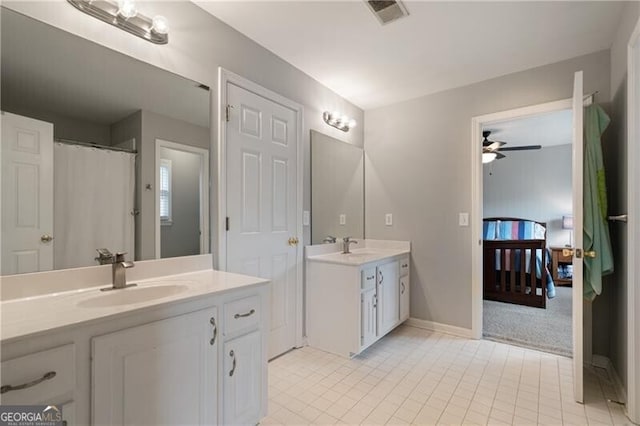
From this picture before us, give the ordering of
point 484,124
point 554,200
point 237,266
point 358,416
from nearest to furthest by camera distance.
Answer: point 358,416 → point 237,266 → point 484,124 → point 554,200

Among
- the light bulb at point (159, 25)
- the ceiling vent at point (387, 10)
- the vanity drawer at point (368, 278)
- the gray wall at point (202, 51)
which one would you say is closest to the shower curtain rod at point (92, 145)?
the gray wall at point (202, 51)

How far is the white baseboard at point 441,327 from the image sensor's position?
9.45ft

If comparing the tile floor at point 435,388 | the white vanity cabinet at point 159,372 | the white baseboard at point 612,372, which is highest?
the white vanity cabinet at point 159,372

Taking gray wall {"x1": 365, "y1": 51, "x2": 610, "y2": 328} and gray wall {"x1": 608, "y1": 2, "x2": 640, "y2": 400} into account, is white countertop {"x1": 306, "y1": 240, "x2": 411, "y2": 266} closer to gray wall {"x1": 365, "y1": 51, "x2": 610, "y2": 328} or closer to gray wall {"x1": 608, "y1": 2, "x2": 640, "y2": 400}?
gray wall {"x1": 365, "y1": 51, "x2": 610, "y2": 328}

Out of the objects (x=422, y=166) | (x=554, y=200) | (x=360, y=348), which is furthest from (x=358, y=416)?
(x=554, y=200)

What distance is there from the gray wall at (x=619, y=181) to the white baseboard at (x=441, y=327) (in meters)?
1.00

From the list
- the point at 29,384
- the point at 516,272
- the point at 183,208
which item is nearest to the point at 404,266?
the point at 516,272

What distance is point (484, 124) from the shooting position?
286cm

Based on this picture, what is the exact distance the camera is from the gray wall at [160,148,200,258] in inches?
69.2

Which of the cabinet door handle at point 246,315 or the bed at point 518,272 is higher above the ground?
the cabinet door handle at point 246,315

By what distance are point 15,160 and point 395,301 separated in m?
2.79

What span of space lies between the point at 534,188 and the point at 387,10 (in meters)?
5.35

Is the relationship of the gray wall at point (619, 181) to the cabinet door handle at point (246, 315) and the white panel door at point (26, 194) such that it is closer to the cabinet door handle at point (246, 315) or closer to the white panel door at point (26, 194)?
the cabinet door handle at point (246, 315)

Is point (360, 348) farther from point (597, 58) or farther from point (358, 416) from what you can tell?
point (597, 58)
